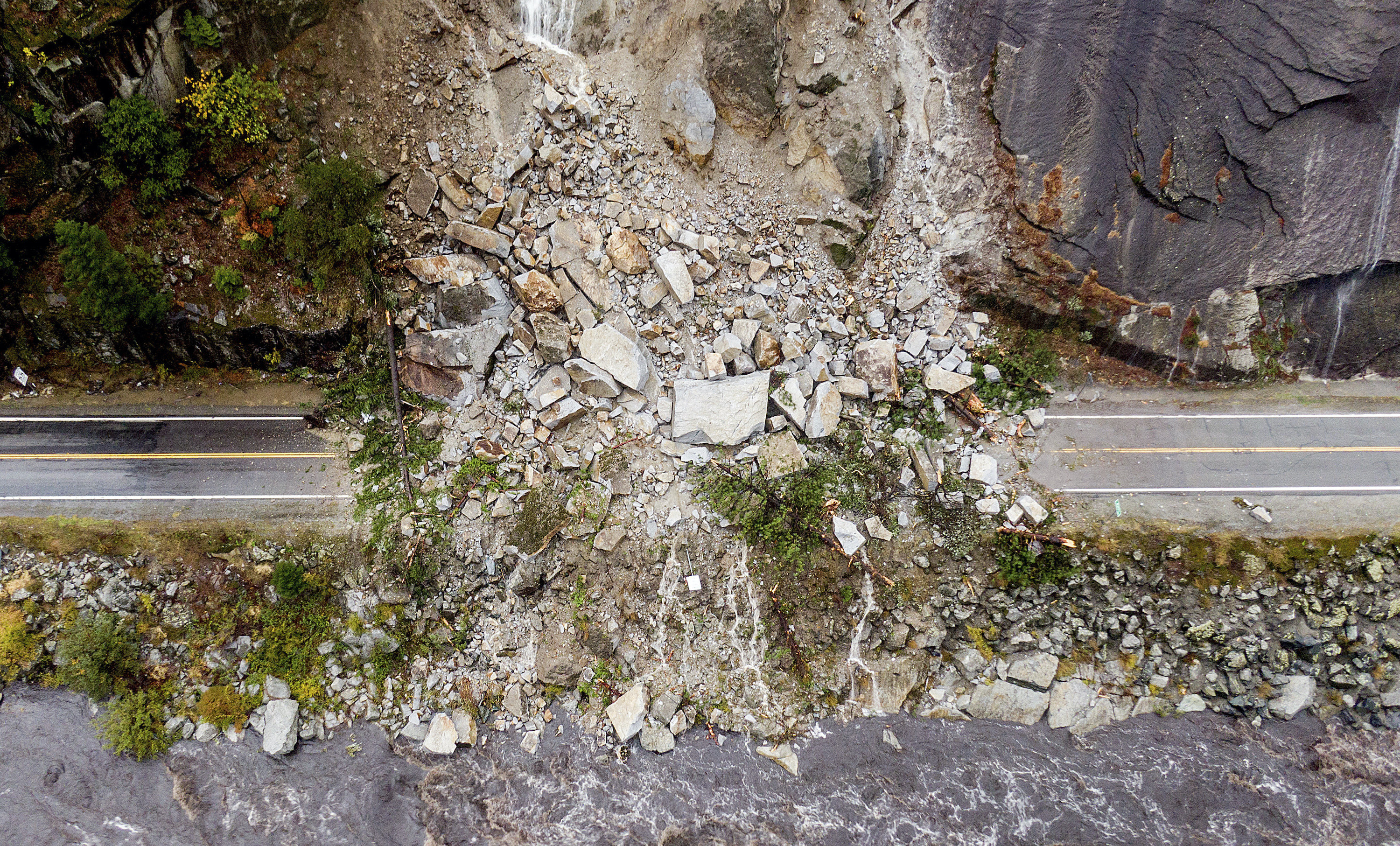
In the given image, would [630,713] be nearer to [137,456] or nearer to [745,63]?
[137,456]

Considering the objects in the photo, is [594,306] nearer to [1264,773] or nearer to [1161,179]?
[1161,179]

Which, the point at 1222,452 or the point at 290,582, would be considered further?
the point at 1222,452

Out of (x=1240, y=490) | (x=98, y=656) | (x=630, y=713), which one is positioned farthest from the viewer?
(x=1240, y=490)

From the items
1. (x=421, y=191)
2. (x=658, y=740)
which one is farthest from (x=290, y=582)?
(x=421, y=191)

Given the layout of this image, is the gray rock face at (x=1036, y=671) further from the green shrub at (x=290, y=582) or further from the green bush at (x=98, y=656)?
the green bush at (x=98, y=656)

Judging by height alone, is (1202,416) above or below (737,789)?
above
